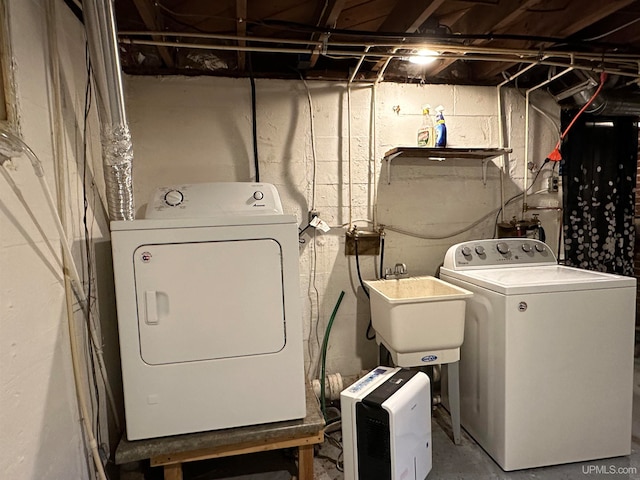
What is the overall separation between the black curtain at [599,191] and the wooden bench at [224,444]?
90.8 inches

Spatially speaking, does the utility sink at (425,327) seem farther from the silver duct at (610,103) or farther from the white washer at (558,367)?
the silver duct at (610,103)

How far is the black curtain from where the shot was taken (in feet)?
9.02

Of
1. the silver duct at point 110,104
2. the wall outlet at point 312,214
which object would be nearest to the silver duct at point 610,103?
the wall outlet at point 312,214

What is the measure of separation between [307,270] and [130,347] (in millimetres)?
1226

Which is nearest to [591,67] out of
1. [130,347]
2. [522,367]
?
[522,367]

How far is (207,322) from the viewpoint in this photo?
4.92 ft

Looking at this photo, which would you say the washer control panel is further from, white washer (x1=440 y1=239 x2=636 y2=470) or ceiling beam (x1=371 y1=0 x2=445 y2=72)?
ceiling beam (x1=371 y1=0 x2=445 y2=72)

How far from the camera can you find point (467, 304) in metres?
2.11

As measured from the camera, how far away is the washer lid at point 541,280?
1.76 meters

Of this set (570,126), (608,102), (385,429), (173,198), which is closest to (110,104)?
(173,198)

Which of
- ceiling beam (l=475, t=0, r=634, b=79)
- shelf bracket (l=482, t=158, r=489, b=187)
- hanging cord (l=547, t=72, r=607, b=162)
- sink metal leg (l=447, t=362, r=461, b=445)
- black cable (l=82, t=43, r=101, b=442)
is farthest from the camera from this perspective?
shelf bracket (l=482, t=158, r=489, b=187)

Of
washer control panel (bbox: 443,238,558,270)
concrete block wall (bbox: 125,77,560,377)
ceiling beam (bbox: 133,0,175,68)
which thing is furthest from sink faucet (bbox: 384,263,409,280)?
ceiling beam (bbox: 133,0,175,68)

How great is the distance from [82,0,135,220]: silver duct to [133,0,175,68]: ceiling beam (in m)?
0.24

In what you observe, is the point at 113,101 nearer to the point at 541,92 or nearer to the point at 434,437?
the point at 434,437
